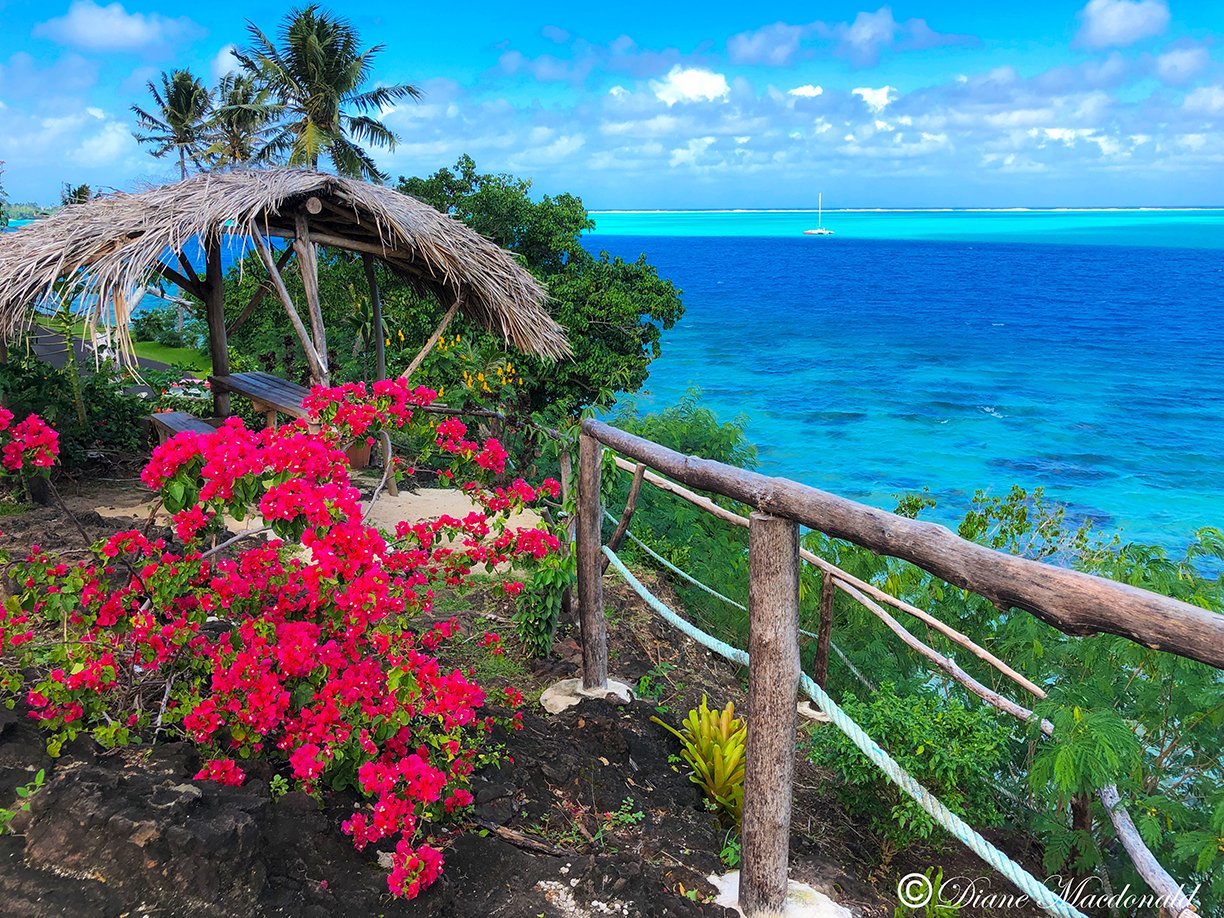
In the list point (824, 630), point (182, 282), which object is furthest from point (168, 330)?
point (824, 630)

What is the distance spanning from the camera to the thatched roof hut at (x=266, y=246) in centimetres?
565

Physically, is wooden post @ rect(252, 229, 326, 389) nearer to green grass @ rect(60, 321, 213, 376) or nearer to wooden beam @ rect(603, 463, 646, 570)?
wooden beam @ rect(603, 463, 646, 570)

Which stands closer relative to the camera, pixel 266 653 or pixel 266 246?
pixel 266 653

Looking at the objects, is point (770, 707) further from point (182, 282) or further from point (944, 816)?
point (182, 282)

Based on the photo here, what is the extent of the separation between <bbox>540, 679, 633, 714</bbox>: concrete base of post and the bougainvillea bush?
1038 mm

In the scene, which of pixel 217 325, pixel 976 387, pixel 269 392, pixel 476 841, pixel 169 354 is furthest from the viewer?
pixel 976 387

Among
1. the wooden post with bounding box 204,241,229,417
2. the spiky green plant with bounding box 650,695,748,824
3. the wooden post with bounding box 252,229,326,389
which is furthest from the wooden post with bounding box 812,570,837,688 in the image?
the wooden post with bounding box 204,241,229,417

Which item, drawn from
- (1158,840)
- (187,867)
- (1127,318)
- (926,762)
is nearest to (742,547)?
(926,762)

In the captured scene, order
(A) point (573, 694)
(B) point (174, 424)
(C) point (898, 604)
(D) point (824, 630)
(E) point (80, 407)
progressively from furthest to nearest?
(E) point (80, 407), (B) point (174, 424), (D) point (824, 630), (A) point (573, 694), (C) point (898, 604)

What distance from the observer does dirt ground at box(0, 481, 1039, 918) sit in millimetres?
2020

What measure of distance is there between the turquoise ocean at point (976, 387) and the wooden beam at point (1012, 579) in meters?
8.00

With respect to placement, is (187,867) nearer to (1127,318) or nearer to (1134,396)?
(1134,396)

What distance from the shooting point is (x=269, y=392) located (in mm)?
7805

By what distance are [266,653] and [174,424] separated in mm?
5686
